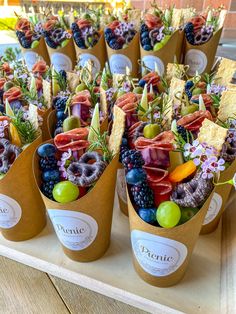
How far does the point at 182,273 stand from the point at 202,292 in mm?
48

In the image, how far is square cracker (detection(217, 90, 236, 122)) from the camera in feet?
1.98

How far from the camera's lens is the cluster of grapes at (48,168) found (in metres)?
0.52

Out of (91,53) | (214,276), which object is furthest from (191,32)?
(214,276)

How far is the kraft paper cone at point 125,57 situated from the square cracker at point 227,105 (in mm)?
636

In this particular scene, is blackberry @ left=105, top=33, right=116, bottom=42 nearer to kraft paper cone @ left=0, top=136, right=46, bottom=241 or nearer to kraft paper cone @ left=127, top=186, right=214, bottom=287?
kraft paper cone @ left=0, top=136, right=46, bottom=241

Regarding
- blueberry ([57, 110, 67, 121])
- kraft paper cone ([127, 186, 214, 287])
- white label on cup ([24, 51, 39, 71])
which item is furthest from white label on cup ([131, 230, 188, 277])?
white label on cup ([24, 51, 39, 71])

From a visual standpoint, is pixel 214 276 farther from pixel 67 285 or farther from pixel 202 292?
pixel 67 285

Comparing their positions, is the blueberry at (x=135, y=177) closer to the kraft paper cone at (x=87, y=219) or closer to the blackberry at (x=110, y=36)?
the kraft paper cone at (x=87, y=219)

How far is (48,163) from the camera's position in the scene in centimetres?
54

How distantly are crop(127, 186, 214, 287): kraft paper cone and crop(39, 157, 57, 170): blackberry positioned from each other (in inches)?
5.9

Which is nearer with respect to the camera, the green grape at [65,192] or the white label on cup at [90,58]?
the green grape at [65,192]

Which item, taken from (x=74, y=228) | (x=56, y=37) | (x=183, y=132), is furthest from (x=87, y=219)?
(x=56, y=37)

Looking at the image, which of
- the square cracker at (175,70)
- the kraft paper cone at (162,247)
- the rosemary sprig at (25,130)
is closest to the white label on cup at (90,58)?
the square cracker at (175,70)

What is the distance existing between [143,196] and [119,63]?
2.79 feet
